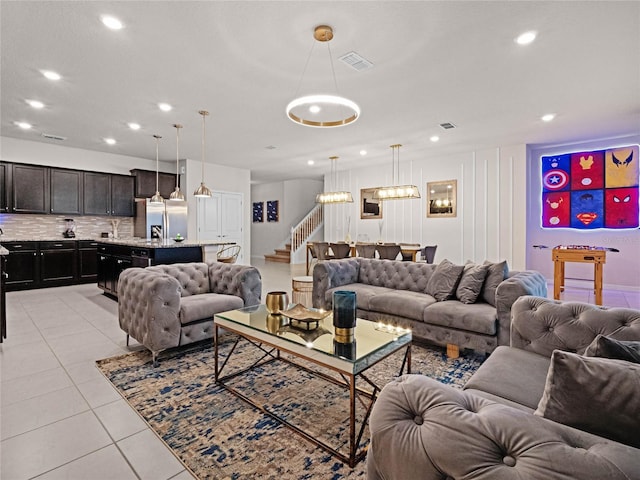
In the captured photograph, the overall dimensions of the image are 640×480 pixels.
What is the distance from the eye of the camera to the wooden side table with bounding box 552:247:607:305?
210 inches

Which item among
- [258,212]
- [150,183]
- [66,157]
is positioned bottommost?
[258,212]

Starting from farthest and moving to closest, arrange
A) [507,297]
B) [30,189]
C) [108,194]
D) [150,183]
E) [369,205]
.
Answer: [369,205]
[150,183]
[108,194]
[30,189]
[507,297]

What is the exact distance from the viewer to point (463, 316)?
3.10m

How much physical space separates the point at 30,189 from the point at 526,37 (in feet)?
27.9

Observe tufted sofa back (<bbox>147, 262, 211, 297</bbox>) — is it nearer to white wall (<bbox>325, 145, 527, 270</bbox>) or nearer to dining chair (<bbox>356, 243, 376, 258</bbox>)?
dining chair (<bbox>356, 243, 376, 258</bbox>)

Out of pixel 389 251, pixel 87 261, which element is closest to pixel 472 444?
pixel 389 251

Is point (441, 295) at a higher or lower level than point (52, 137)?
lower

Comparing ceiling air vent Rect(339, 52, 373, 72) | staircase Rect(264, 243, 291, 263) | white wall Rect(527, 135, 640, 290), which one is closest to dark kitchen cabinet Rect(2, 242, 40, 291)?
staircase Rect(264, 243, 291, 263)

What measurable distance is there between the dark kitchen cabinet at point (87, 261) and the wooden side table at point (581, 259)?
9.03 meters

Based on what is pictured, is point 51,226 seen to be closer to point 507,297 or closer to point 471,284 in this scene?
point 471,284

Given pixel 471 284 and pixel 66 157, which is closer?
pixel 471 284

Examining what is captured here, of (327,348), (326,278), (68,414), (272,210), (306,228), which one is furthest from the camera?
(272,210)

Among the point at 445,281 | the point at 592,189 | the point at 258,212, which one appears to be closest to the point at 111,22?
the point at 445,281

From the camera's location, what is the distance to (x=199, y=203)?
28.4 ft
